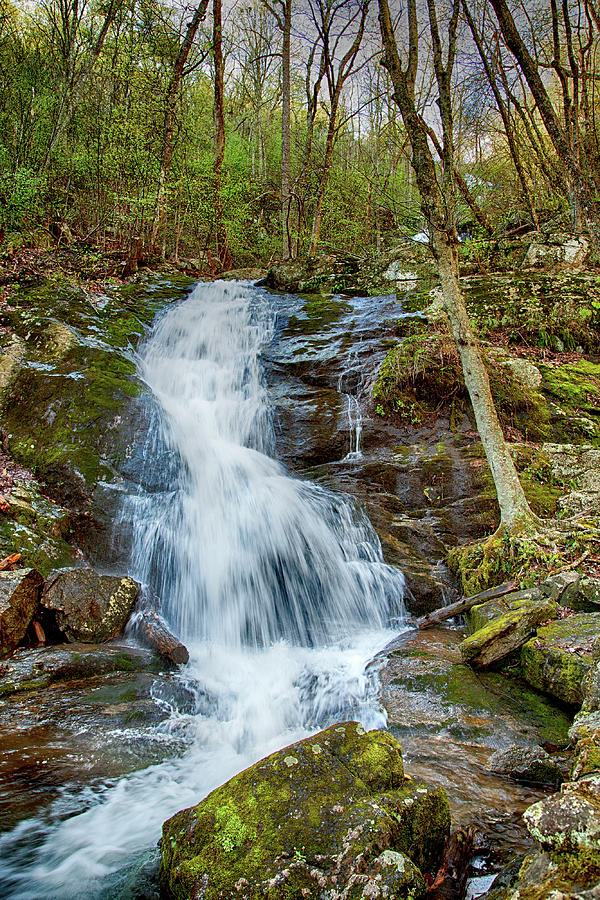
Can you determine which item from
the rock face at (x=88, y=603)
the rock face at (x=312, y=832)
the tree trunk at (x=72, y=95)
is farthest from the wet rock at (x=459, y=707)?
the tree trunk at (x=72, y=95)

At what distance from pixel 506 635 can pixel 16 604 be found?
437cm

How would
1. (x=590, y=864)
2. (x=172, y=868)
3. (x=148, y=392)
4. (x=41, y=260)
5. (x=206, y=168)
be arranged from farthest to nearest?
(x=206, y=168) → (x=41, y=260) → (x=148, y=392) → (x=172, y=868) → (x=590, y=864)

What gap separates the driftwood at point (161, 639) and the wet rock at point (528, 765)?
304cm

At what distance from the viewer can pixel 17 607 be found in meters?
4.39

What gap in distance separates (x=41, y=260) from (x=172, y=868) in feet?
39.4

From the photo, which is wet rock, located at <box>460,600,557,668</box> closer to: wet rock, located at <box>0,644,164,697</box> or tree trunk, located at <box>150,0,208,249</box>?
wet rock, located at <box>0,644,164,697</box>

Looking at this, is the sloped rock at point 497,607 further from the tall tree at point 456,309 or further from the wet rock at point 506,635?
the tall tree at point 456,309

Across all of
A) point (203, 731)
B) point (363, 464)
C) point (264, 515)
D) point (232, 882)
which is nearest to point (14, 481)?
point (264, 515)

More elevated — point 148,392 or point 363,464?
point 148,392

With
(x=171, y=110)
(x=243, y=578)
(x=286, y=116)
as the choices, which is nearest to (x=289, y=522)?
(x=243, y=578)

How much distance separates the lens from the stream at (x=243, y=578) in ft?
9.24

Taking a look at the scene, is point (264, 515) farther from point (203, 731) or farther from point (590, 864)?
point (590, 864)

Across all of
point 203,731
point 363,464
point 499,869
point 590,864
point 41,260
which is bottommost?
point 203,731

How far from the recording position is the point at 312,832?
2.02 metres
